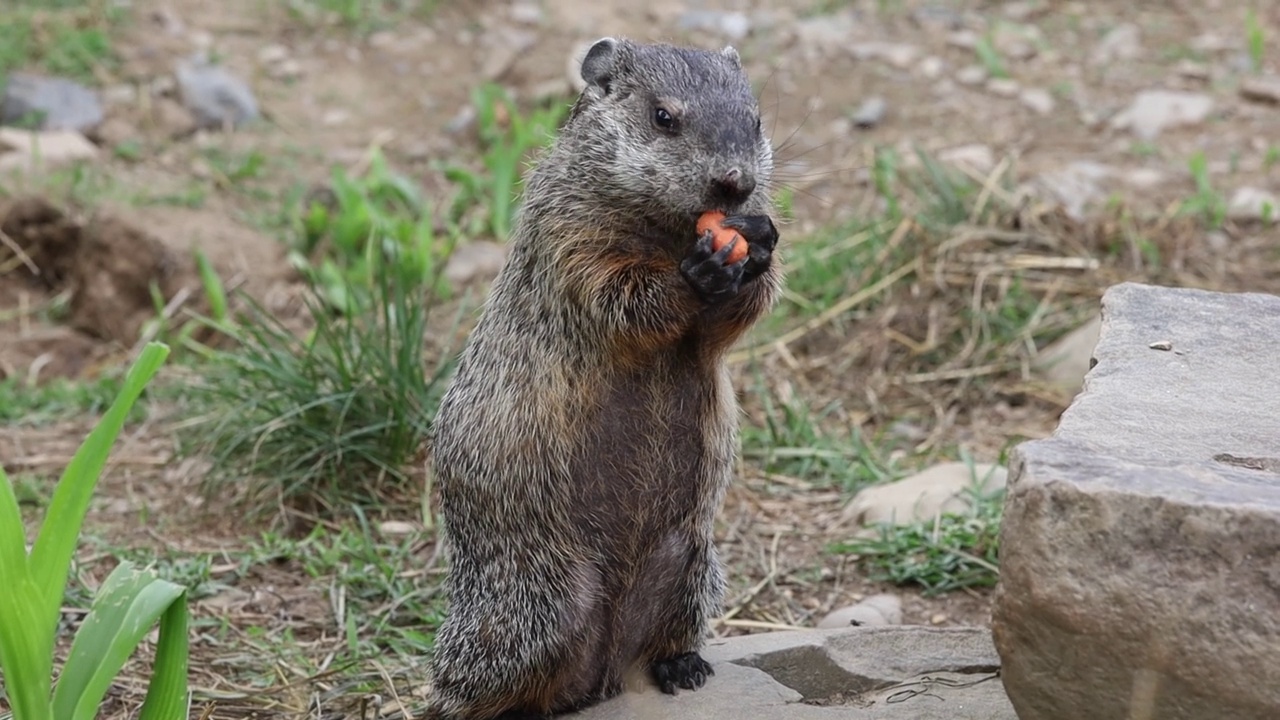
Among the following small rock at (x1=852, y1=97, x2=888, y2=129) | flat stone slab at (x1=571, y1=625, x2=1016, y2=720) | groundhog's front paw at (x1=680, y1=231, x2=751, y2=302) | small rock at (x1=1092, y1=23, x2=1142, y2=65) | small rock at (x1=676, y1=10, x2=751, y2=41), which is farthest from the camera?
small rock at (x1=676, y1=10, x2=751, y2=41)

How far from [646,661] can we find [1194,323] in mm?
1750

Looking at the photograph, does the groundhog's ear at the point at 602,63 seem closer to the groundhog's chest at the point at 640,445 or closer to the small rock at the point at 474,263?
the groundhog's chest at the point at 640,445

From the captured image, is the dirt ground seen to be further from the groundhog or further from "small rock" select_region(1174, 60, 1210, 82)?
A: the groundhog

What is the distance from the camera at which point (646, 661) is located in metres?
4.30

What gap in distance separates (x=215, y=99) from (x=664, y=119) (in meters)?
6.03

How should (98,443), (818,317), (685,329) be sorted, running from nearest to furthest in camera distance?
(98,443)
(685,329)
(818,317)

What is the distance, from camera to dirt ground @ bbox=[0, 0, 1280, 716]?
241 inches

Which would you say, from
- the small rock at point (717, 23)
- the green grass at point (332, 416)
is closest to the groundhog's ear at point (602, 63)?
the green grass at point (332, 416)

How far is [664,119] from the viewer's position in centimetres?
405

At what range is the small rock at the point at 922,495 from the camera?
555 centimetres

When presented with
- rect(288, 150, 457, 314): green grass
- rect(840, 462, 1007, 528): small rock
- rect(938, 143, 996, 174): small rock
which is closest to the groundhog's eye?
rect(840, 462, 1007, 528): small rock

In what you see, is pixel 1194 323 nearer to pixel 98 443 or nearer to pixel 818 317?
pixel 98 443

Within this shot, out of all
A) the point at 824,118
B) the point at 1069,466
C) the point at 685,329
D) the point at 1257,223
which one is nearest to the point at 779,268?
the point at 685,329

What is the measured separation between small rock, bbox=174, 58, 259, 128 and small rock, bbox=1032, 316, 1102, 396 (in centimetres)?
511
